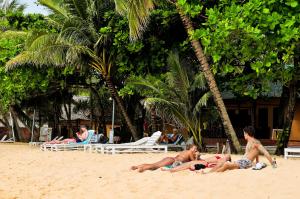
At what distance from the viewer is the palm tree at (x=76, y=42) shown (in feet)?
63.3

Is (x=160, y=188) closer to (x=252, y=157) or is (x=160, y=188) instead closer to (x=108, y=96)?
(x=252, y=157)

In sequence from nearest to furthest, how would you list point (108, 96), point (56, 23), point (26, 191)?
point (26, 191) < point (56, 23) < point (108, 96)

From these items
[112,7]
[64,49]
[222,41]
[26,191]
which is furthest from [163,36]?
[26,191]

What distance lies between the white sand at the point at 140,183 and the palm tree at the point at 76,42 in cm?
750

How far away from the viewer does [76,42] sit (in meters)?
19.4

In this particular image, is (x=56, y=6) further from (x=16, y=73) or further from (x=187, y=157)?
(x=187, y=157)

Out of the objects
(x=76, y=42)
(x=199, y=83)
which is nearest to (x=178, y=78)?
(x=199, y=83)

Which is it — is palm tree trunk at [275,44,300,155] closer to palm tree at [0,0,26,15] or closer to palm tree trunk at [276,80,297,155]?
palm tree trunk at [276,80,297,155]

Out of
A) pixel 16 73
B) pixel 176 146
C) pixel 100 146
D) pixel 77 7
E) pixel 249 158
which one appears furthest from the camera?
pixel 16 73

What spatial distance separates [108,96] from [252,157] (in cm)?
2367

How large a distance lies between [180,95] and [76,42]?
461cm

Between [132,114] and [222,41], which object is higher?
[222,41]

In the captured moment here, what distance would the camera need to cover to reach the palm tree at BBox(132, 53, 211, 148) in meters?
17.4

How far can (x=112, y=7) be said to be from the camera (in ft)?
67.9
